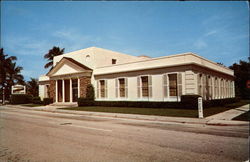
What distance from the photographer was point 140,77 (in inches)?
818

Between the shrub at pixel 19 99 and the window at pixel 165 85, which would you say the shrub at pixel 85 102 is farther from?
the shrub at pixel 19 99

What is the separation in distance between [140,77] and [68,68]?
12.8 metres

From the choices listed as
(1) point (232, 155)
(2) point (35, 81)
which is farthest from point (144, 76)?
(2) point (35, 81)

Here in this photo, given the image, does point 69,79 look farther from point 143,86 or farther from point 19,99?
point 143,86

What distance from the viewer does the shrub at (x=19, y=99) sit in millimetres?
33094

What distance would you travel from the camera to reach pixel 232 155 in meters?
4.61

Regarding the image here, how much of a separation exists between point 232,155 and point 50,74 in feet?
98.7

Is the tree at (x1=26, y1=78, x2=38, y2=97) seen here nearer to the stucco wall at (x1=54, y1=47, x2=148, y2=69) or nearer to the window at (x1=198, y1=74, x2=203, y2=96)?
the stucco wall at (x1=54, y1=47, x2=148, y2=69)

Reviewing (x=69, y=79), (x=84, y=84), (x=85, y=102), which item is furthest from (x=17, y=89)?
(x=85, y=102)

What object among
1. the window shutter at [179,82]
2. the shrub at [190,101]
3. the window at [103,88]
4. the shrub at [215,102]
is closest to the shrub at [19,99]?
the window at [103,88]

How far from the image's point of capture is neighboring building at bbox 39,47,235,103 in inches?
699

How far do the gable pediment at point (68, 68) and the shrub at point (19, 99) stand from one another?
903cm

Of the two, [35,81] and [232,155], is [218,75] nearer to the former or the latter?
[232,155]

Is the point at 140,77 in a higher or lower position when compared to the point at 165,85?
higher
